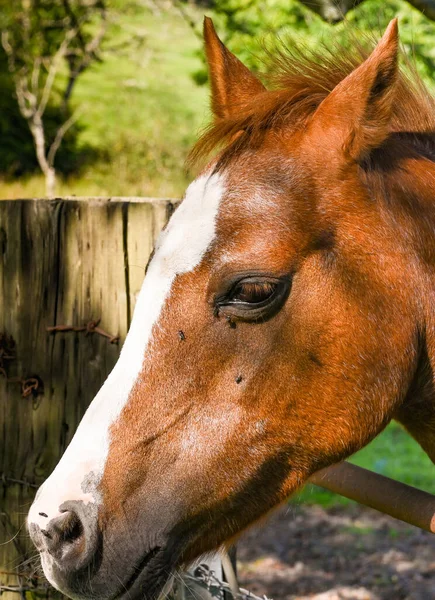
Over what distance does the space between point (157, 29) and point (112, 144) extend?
4402 millimetres

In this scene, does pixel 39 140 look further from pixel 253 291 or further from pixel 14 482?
pixel 253 291

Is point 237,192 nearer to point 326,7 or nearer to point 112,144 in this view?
point 326,7

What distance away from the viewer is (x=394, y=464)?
7.23 metres

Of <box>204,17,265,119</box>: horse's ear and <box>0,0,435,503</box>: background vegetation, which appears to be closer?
<box>204,17,265,119</box>: horse's ear

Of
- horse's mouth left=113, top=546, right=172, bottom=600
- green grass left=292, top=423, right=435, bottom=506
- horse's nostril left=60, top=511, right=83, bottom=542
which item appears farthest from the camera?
green grass left=292, top=423, right=435, bottom=506

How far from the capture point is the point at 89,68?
15578mm

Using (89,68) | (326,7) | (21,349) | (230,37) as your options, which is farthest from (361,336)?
(89,68)

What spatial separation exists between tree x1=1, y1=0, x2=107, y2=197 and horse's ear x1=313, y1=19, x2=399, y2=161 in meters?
11.7

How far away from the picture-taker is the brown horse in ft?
6.10

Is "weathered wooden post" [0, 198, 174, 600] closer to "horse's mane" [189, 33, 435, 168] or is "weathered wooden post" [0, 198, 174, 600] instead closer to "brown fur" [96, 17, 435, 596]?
"horse's mane" [189, 33, 435, 168]

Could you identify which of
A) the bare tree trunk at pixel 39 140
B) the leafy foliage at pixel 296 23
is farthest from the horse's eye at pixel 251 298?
the bare tree trunk at pixel 39 140

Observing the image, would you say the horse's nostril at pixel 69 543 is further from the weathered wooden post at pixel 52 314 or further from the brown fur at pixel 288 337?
the weathered wooden post at pixel 52 314

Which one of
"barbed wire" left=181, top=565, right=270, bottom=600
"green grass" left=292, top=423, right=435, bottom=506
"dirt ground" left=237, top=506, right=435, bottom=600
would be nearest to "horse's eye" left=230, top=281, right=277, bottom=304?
"barbed wire" left=181, top=565, right=270, bottom=600

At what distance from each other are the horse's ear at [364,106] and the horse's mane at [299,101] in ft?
0.42
